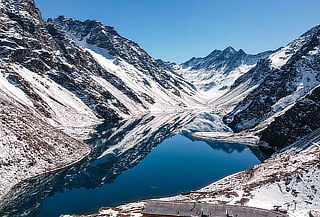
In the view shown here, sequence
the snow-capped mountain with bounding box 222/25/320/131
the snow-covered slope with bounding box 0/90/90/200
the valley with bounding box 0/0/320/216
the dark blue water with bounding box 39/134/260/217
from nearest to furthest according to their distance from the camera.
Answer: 1. the valley with bounding box 0/0/320/216
2. the dark blue water with bounding box 39/134/260/217
3. the snow-covered slope with bounding box 0/90/90/200
4. the snow-capped mountain with bounding box 222/25/320/131

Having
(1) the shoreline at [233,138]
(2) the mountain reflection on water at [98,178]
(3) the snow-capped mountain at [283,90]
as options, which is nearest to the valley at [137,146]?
(2) the mountain reflection on water at [98,178]

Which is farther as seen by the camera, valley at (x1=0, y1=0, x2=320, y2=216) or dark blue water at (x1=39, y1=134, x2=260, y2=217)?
dark blue water at (x1=39, y1=134, x2=260, y2=217)

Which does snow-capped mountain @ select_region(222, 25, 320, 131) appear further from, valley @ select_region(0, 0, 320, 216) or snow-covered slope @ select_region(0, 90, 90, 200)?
snow-covered slope @ select_region(0, 90, 90, 200)

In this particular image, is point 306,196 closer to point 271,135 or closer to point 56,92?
Result: point 271,135

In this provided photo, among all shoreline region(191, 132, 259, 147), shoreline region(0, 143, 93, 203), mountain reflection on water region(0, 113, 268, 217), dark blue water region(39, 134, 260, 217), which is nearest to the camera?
mountain reflection on water region(0, 113, 268, 217)

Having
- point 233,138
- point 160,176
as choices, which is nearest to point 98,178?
point 160,176

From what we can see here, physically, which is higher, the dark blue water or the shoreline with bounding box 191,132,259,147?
the shoreline with bounding box 191,132,259,147

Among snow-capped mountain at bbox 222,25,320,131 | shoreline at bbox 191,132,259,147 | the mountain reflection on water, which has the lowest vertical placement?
the mountain reflection on water

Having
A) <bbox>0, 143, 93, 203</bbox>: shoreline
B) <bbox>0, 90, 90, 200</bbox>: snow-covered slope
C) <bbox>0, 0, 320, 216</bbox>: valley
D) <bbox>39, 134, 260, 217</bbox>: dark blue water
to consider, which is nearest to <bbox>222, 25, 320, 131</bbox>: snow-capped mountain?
<bbox>0, 0, 320, 216</bbox>: valley

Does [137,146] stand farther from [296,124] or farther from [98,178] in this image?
[296,124]
